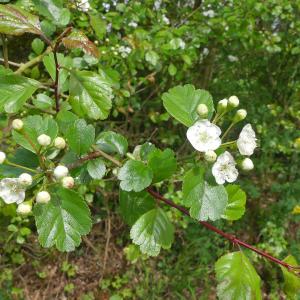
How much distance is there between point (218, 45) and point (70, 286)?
2.37 metres

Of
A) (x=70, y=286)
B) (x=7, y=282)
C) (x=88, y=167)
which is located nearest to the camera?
(x=88, y=167)

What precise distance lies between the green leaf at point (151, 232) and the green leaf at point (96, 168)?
16 centimetres

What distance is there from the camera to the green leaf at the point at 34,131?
96 cm

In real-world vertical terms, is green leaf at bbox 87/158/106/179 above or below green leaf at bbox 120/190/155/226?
above

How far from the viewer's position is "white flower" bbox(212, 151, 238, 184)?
91 centimetres

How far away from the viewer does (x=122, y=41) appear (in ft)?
7.83

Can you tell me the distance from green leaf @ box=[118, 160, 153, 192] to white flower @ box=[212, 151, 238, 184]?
0.50 feet

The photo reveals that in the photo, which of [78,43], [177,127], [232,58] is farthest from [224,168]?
[232,58]

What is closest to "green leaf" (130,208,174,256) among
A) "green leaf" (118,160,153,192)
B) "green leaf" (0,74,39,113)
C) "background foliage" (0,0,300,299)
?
"green leaf" (118,160,153,192)

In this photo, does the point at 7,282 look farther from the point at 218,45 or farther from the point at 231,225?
the point at 218,45

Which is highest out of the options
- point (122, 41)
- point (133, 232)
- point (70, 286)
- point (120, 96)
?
point (133, 232)

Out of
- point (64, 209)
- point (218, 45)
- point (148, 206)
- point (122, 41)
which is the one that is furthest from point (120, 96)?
point (218, 45)

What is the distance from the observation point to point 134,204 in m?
1.06

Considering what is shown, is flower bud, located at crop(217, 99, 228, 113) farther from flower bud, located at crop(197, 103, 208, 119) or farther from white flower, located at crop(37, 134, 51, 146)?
white flower, located at crop(37, 134, 51, 146)
